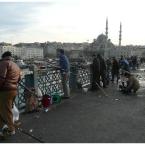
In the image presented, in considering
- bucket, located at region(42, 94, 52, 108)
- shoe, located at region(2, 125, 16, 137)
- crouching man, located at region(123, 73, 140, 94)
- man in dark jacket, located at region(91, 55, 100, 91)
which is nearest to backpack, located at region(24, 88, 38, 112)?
bucket, located at region(42, 94, 52, 108)

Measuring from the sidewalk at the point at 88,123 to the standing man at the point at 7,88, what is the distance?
0.33 m

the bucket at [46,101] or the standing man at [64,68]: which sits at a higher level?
the standing man at [64,68]

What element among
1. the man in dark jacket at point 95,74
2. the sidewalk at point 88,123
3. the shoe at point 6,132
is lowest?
the sidewalk at point 88,123

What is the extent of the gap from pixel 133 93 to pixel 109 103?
11.0 ft

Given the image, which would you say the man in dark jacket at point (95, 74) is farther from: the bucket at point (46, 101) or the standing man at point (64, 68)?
the bucket at point (46, 101)

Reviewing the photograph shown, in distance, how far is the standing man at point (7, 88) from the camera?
741 cm

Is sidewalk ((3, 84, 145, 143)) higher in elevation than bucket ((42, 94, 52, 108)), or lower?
lower

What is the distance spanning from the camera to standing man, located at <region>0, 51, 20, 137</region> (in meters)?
7.41

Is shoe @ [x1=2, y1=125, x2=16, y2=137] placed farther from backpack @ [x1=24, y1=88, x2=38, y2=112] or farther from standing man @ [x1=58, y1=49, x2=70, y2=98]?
standing man @ [x1=58, y1=49, x2=70, y2=98]

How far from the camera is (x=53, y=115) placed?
10.1 m

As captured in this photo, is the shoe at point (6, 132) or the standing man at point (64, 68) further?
the standing man at point (64, 68)

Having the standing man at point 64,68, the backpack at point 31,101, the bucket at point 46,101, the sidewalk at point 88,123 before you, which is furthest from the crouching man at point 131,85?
the backpack at point 31,101

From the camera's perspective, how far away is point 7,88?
7473mm

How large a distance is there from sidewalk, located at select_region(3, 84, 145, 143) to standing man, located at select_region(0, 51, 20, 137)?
33 cm
